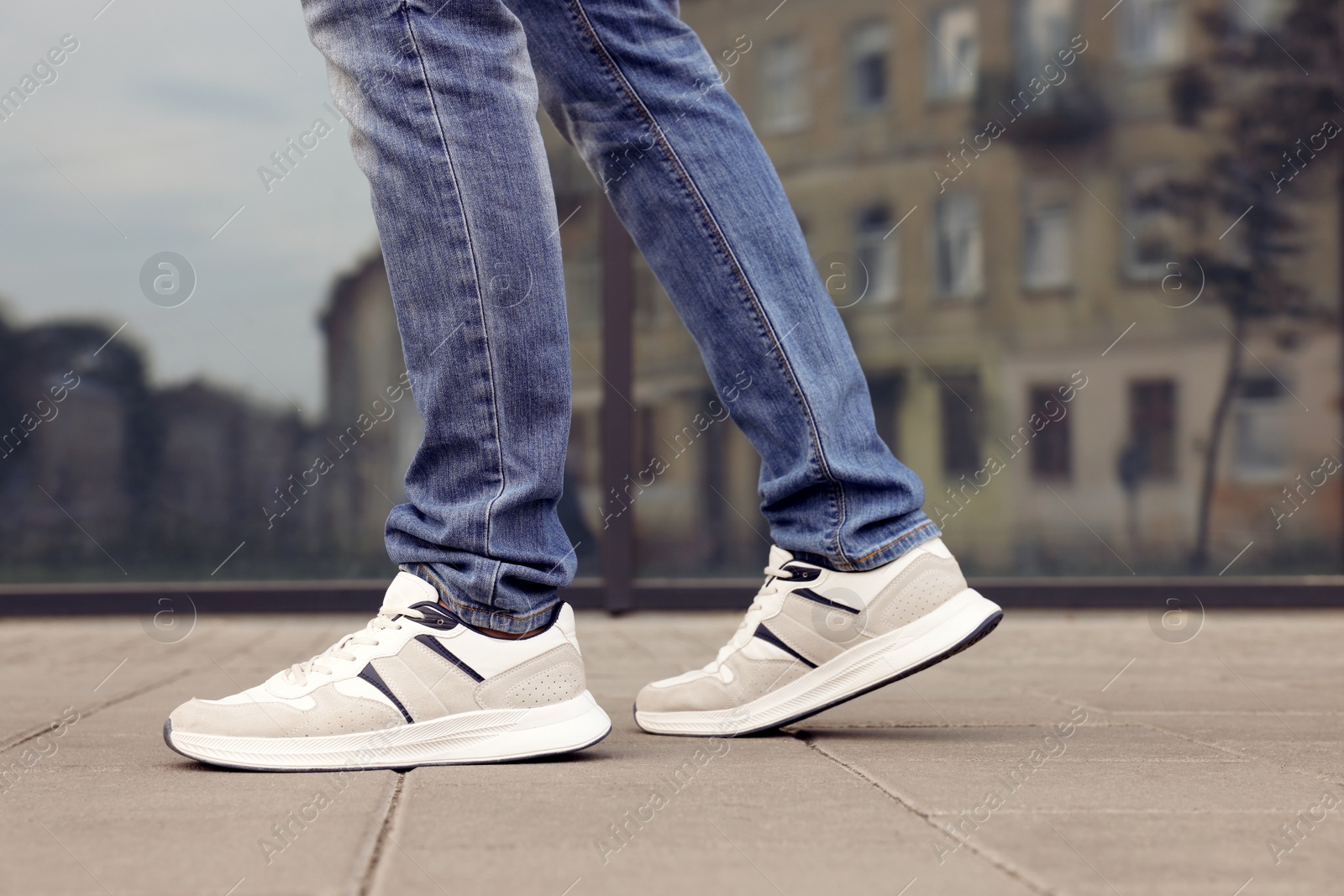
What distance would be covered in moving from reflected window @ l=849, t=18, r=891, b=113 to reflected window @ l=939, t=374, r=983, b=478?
1.01 metres

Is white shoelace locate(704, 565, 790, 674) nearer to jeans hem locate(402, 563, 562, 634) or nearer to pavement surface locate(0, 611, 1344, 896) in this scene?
pavement surface locate(0, 611, 1344, 896)

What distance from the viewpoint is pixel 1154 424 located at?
421cm

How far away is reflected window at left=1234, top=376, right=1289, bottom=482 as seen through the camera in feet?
13.7

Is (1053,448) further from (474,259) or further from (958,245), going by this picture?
(474,259)

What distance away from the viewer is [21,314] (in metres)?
4.05

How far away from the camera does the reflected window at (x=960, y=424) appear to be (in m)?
4.20

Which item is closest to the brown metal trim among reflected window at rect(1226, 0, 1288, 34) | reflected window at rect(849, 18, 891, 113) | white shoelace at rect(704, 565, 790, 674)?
reflected window at rect(849, 18, 891, 113)

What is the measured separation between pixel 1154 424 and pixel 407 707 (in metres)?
3.49

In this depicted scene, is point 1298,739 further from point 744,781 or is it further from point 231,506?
point 231,506

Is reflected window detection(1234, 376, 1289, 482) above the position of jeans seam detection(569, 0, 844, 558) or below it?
below

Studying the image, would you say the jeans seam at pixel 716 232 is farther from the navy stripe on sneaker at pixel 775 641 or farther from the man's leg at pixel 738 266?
the navy stripe on sneaker at pixel 775 641

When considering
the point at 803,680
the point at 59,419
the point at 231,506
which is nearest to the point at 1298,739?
the point at 803,680

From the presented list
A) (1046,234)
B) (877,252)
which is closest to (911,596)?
(877,252)

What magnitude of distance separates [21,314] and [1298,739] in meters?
3.97
